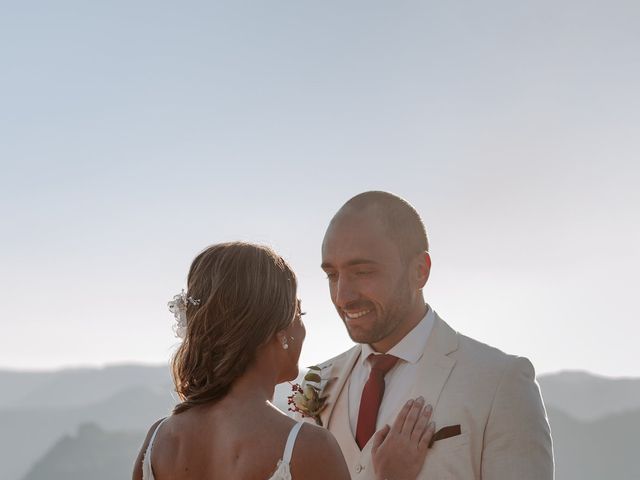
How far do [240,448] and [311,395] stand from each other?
3.06 meters

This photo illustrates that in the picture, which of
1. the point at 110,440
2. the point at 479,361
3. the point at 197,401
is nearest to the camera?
the point at 197,401

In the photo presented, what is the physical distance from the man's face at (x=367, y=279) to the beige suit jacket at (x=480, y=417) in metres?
0.48

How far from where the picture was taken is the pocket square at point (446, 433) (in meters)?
6.08

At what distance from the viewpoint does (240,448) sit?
416cm

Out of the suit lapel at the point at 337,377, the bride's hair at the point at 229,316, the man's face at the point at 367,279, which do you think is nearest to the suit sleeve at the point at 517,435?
the man's face at the point at 367,279

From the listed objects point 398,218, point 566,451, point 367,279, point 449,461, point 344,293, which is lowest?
point 566,451

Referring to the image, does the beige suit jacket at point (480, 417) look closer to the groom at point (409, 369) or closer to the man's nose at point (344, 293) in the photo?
the groom at point (409, 369)

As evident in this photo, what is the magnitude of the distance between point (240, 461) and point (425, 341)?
10.2ft

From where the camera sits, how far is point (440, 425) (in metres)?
6.17

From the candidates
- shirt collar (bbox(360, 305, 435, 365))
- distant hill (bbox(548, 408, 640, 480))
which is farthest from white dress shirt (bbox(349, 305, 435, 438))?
distant hill (bbox(548, 408, 640, 480))

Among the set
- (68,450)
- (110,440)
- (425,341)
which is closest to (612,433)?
(110,440)

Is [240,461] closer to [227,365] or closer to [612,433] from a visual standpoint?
[227,365]

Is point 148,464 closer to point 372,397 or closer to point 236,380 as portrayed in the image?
point 236,380

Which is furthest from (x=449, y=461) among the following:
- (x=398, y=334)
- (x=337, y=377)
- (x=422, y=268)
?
(x=422, y=268)
